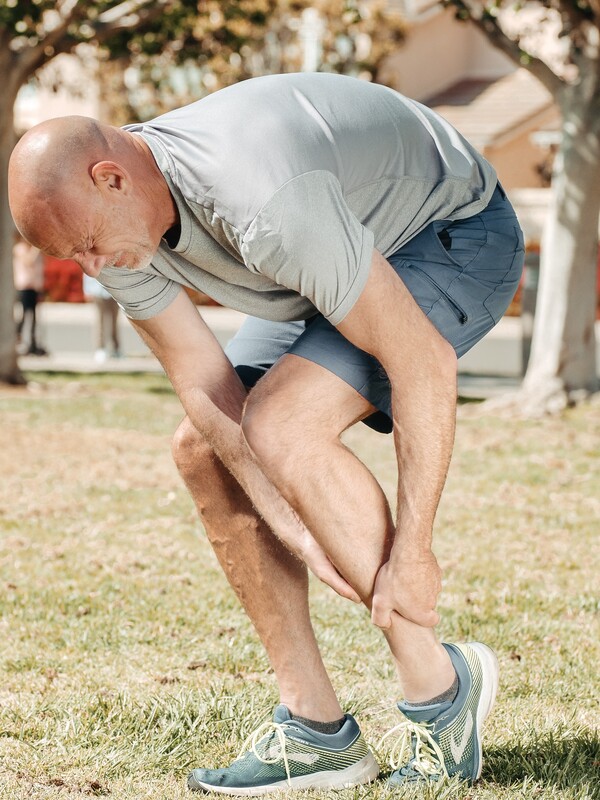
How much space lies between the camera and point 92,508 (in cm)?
611

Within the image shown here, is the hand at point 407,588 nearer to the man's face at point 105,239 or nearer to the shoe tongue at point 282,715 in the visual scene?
the shoe tongue at point 282,715

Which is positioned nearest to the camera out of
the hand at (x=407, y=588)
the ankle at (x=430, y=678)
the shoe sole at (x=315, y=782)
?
the hand at (x=407, y=588)

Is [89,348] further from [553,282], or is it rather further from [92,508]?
[92,508]

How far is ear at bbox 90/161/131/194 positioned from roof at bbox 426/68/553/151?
27.2 m

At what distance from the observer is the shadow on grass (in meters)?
2.81

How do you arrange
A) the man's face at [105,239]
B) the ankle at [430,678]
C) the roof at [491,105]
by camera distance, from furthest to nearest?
1. the roof at [491,105]
2. the ankle at [430,678]
3. the man's face at [105,239]

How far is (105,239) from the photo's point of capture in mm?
2461

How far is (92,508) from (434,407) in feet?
12.8

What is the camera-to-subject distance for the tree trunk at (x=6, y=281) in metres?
11.2

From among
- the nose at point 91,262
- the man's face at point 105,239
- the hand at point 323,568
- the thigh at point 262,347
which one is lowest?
the hand at point 323,568

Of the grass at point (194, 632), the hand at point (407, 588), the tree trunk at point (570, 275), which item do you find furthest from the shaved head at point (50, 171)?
the tree trunk at point (570, 275)

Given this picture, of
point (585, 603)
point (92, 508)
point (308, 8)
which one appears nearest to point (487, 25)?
point (92, 508)

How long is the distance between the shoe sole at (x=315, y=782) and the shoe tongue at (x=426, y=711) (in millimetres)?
227

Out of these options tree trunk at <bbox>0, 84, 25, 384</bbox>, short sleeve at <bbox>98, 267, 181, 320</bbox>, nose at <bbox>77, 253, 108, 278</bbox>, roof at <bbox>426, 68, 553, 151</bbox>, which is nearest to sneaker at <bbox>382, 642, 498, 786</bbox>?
short sleeve at <bbox>98, 267, 181, 320</bbox>
